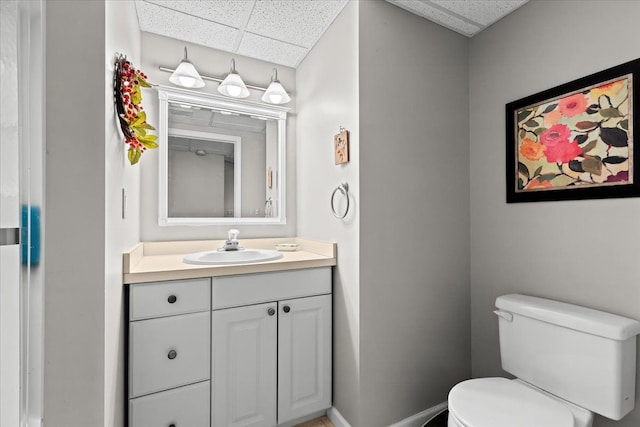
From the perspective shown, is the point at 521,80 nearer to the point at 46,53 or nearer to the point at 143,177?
the point at 46,53

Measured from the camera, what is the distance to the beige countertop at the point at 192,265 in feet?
4.05

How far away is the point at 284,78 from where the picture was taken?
2.15 meters

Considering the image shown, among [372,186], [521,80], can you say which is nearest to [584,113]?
[521,80]

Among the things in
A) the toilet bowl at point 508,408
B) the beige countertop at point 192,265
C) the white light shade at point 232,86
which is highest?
the white light shade at point 232,86

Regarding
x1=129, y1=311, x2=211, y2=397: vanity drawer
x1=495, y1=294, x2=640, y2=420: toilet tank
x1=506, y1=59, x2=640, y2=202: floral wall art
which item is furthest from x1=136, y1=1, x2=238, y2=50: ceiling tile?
x1=495, y1=294, x2=640, y2=420: toilet tank

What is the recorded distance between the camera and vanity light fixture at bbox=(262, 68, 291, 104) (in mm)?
2010

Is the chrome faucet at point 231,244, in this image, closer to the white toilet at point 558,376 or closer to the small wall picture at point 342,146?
the small wall picture at point 342,146

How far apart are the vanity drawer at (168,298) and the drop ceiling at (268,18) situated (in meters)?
1.40

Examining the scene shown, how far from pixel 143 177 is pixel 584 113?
7.51ft

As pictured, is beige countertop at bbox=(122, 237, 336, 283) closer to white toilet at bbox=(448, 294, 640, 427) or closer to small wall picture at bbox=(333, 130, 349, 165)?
small wall picture at bbox=(333, 130, 349, 165)

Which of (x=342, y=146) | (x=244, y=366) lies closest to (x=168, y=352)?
(x=244, y=366)

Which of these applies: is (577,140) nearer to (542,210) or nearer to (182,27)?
(542,210)

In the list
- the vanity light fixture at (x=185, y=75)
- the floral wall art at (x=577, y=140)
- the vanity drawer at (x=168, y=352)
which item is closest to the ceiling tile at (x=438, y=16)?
the floral wall art at (x=577, y=140)

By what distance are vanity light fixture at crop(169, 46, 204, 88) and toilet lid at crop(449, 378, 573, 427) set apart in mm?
2106
